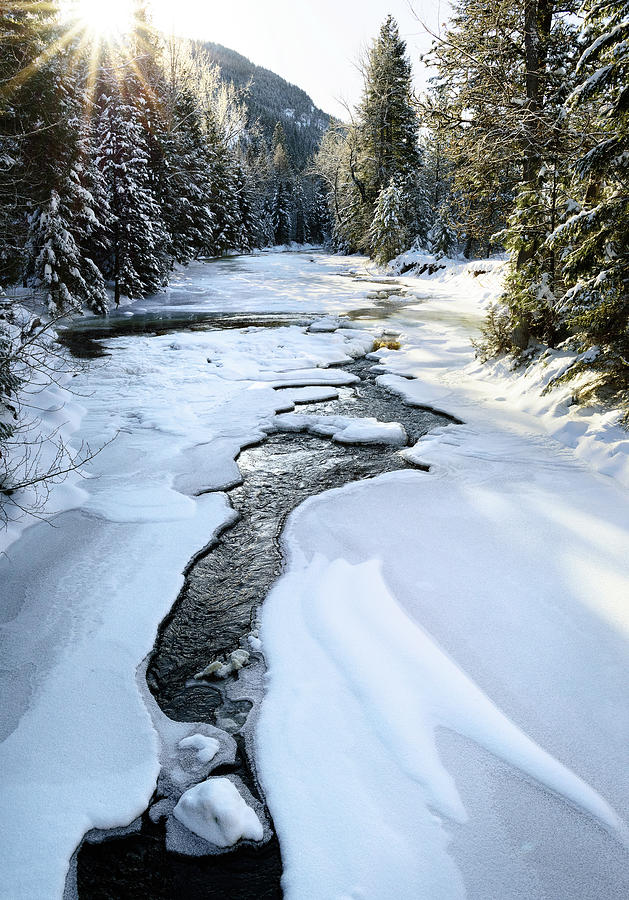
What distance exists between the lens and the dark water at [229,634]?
6.57 ft

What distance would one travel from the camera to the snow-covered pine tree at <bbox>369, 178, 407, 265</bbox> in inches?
1107

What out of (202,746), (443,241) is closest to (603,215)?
(202,746)

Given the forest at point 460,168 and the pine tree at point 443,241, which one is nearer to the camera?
the forest at point 460,168

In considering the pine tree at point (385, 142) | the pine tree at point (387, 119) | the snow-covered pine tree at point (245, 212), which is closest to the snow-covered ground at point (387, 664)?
the pine tree at point (385, 142)

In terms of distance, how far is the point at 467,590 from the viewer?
11.5 feet

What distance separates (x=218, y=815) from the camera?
2.13 metres

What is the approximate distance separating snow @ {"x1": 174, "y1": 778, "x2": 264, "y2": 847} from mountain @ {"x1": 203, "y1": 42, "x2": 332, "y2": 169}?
351 ft

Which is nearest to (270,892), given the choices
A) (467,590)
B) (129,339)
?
(467,590)

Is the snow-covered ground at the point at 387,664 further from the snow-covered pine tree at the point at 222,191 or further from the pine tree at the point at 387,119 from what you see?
the snow-covered pine tree at the point at 222,191

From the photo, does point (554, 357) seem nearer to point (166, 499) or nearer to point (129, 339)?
point (166, 499)

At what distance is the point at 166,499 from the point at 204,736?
103 inches

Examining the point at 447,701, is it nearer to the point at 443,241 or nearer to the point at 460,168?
the point at 460,168

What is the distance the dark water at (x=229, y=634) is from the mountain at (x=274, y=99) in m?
103

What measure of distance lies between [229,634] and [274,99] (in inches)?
6870
